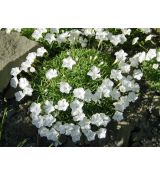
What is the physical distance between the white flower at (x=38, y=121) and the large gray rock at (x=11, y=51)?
0.74m

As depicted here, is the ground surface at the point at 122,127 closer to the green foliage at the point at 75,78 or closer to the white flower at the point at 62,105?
the green foliage at the point at 75,78

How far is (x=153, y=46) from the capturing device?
618 centimetres

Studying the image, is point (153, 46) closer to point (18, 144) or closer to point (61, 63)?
point (61, 63)

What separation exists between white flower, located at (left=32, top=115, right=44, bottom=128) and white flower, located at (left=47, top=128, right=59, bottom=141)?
0.12m

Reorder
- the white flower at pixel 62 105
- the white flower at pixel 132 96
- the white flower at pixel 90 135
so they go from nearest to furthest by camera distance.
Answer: the white flower at pixel 90 135
the white flower at pixel 62 105
the white flower at pixel 132 96

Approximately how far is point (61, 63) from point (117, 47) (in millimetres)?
801

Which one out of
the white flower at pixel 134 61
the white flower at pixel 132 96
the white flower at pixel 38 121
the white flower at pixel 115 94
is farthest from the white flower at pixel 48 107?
the white flower at pixel 134 61

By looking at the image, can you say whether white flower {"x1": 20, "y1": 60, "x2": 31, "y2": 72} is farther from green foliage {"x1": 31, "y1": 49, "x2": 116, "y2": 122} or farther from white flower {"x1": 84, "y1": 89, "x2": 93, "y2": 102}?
white flower {"x1": 84, "y1": 89, "x2": 93, "y2": 102}

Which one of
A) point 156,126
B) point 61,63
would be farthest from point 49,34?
point 156,126

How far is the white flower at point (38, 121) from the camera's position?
532 cm

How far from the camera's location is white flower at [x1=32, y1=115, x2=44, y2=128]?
532 cm

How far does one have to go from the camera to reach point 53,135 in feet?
17.4

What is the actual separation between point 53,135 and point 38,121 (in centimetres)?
22

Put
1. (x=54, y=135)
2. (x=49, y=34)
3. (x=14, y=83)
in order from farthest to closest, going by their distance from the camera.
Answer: (x=49, y=34), (x=14, y=83), (x=54, y=135)
